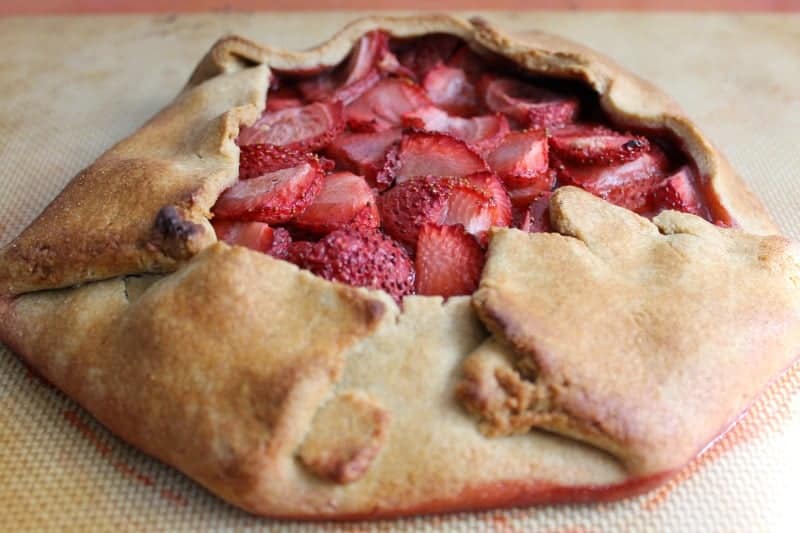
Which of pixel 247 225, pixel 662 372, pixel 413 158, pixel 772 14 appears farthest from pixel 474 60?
pixel 772 14

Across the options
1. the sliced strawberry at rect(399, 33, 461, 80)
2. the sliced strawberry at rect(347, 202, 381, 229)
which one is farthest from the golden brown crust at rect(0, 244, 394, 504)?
the sliced strawberry at rect(399, 33, 461, 80)

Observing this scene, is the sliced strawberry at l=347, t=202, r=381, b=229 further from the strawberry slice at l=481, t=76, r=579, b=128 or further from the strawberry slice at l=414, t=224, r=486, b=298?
the strawberry slice at l=481, t=76, r=579, b=128

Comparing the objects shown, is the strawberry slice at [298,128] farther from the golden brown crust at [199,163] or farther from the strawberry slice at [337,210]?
the strawberry slice at [337,210]

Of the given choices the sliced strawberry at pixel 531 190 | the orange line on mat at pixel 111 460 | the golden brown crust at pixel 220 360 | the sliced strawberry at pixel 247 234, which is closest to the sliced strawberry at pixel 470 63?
the sliced strawberry at pixel 531 190

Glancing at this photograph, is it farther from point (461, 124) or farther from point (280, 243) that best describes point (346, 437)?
point (461, 124)

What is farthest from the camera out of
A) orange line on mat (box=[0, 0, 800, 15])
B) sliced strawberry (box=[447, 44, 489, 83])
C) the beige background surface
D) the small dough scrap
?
orange line on mat (box=[0, 0, 800, 15])
